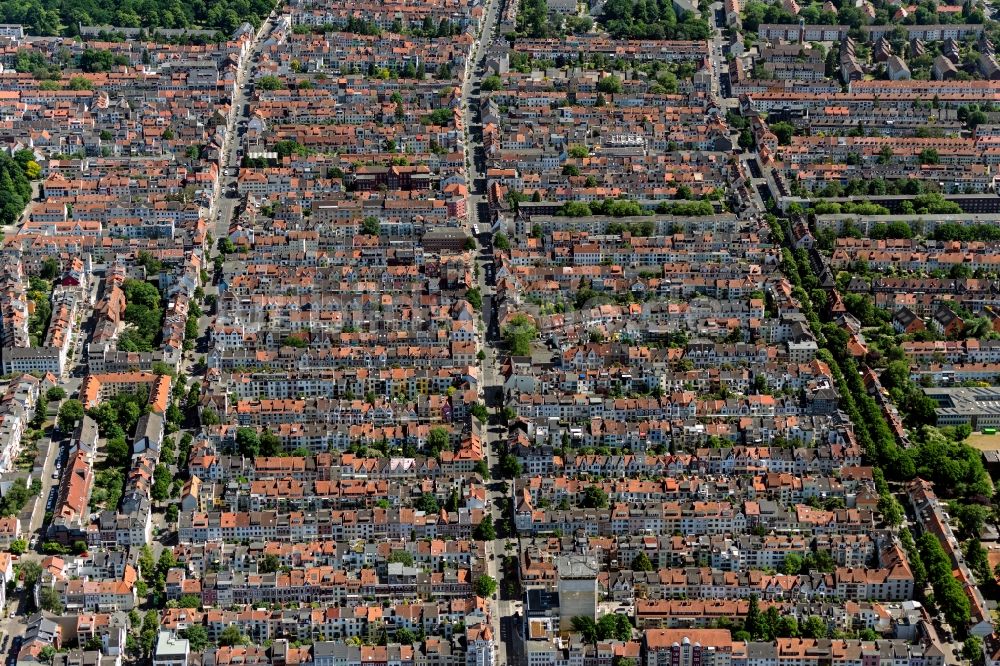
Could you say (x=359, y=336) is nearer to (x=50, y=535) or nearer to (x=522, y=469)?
(x=522, y=469)

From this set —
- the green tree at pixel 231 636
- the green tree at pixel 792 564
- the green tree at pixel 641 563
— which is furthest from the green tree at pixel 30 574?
the green tree at pixel 792 564

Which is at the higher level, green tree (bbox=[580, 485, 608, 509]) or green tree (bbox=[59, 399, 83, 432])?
green tree (bbox=[59, 399, 83, 432])

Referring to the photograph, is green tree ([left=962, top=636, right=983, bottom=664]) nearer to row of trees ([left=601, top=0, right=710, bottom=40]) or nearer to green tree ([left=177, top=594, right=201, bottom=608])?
green tree ([left=177, top=594, right=201, bottom=608])

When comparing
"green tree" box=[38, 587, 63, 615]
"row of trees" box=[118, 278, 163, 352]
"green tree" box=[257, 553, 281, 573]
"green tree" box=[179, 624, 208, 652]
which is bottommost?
"green tree" box=[179, 624, 208, 652]

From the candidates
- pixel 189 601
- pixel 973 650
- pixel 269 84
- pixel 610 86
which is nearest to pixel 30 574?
pixel 189 601

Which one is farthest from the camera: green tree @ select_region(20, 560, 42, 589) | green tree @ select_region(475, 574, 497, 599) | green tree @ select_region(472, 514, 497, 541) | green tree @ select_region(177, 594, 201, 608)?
green tree @ select_region(472, 514, 497, 541)

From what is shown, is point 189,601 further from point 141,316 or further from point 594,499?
point 141,316

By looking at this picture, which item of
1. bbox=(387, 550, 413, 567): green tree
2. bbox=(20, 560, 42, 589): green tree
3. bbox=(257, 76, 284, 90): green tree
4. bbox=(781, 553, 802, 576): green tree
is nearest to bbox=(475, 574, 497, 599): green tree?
bbox=(387, 550, 413, 567): green tree

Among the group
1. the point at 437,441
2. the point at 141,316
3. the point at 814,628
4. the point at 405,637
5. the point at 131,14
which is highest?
the point at 131,14

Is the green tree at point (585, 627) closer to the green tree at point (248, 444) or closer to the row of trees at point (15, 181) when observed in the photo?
the green tree at point (248, 444)

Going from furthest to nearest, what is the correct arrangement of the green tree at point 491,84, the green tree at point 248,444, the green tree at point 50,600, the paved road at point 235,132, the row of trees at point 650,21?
the row of trees at point 650,21
the green tree at point 491,84
the paved road at point 235,132
the green tree at point 248,444
the green tree at point 50,600

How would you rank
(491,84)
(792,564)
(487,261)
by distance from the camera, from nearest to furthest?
(792,564) → (487,261) → (491,84)
